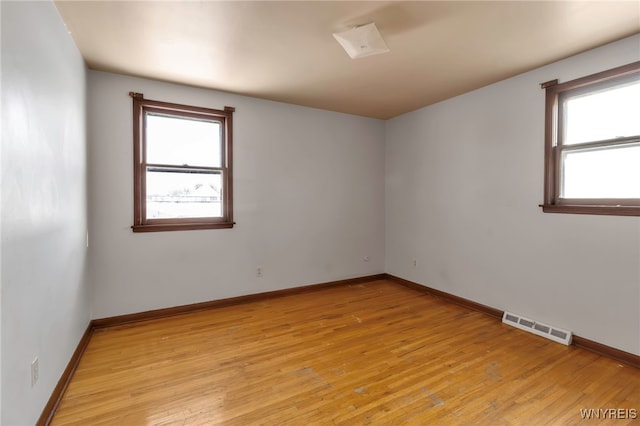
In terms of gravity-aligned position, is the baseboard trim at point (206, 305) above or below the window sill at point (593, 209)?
below

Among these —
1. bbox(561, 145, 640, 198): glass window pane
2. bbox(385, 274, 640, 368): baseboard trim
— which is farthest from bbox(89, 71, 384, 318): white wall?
bbox(561, 145, 640, 198): glass window pane

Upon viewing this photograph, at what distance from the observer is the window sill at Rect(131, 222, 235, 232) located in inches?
129

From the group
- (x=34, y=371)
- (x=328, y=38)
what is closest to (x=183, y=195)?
(x=34, y=371)

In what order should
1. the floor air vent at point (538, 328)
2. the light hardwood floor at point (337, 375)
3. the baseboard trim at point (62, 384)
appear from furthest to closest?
the floor air vent at point (538, 328) < the light hardwood floor at point (337, 375) < the baseboard trim at point (62, 384)

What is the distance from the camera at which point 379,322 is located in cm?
324

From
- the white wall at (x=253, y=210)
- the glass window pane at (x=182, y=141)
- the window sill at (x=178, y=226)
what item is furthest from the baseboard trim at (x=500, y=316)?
the glass window pane at (x=182, y=141)

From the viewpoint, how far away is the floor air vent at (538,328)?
9.11ft

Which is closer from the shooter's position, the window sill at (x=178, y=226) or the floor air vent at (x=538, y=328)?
the floor air vent at (x=538, y=328)

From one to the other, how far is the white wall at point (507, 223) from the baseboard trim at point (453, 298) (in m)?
0.07

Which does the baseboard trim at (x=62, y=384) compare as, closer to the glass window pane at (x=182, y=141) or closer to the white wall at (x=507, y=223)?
the glass window pane at (x=182, y=141)

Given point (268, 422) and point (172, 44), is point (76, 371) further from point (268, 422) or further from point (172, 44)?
point (172, 44)

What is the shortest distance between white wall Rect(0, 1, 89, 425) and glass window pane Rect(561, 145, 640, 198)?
4.12 meters

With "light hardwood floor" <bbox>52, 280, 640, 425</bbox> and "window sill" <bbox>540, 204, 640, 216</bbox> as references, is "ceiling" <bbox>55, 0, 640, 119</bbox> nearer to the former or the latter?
"window sill" <bbox>540, 204, 640, 216</bbox>

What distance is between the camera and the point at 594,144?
2660 mm
